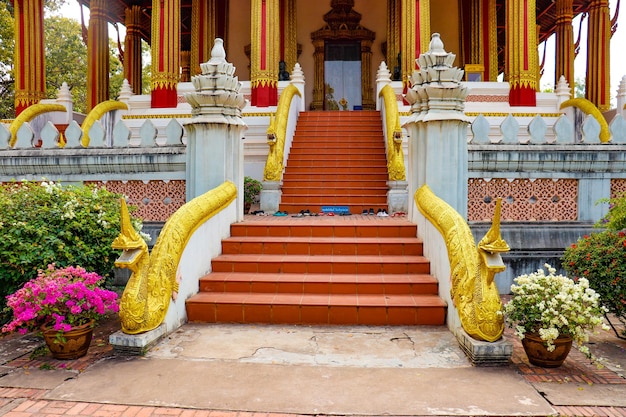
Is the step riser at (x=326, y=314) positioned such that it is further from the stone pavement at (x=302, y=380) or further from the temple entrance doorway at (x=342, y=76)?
the temple entrance doorway at (x=342, y=76)

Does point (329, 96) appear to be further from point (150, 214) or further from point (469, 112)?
point (150, 214)

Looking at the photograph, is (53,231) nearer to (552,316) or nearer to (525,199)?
(552,316)

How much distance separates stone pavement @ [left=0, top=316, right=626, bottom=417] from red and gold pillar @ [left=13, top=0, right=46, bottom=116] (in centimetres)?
1299

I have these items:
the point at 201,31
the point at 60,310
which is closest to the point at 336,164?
the point at 60,310

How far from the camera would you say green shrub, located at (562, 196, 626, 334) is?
4324 millimetres

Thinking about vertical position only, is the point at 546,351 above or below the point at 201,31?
below

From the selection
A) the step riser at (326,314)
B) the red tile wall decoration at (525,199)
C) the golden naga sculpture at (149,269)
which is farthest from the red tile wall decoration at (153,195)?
the red tile wall decoration at (525,199)

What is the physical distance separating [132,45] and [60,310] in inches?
756

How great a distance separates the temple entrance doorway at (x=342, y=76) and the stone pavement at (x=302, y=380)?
14.7m

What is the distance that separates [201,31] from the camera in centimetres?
1742

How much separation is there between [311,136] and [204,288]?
662 cm

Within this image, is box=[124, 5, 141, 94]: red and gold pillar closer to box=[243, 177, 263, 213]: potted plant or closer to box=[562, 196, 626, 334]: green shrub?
box=[243, 177, 263, 213]: potted plant

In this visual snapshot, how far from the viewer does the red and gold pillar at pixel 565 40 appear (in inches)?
738

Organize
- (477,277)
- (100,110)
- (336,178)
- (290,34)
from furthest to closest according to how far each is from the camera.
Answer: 1. (290,34)
2. (100,110)
3. (336,178)
4. (477,277)
